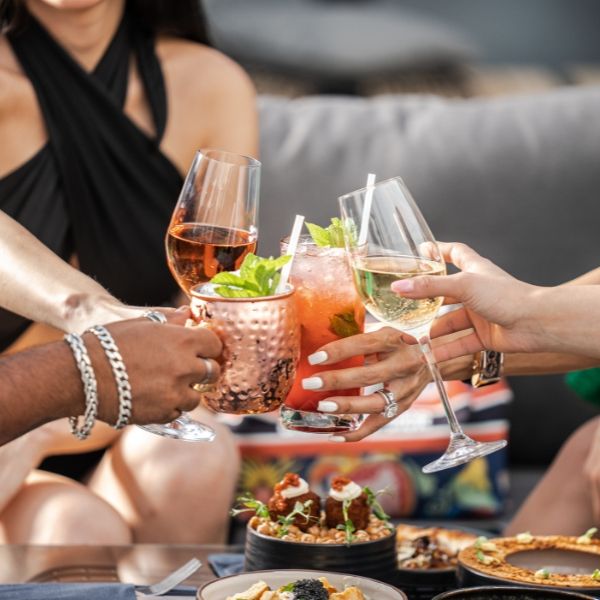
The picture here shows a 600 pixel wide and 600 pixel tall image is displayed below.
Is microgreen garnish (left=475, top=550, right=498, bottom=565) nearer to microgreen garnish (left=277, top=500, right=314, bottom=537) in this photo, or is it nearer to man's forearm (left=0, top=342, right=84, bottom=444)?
microgreen garnish (left=277, top=500, right=314, bottom=537)

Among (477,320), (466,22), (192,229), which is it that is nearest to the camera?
(192,229)

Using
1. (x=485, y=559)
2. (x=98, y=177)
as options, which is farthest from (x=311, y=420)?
(x=98, y=177)

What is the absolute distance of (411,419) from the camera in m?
2.60

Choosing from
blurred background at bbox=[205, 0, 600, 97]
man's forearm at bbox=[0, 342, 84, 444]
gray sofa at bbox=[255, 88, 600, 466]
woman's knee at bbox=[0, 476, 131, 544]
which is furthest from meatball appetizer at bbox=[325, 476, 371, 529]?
blurred background at bbox=[205, 0, 600, 97]

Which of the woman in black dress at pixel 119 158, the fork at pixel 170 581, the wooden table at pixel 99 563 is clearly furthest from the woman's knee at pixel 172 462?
the fork at pixel 170 581

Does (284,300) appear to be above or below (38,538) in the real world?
above

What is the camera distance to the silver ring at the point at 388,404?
1624 mm

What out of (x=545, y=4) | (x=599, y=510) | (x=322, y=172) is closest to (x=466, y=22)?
(x=545, y=4)

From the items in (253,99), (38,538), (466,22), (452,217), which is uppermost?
(466,22)

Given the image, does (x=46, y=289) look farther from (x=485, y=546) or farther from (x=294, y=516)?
(x=485, y=546)

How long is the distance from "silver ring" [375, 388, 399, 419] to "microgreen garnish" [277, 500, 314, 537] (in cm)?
17

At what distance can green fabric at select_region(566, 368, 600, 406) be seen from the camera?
2.23 meters

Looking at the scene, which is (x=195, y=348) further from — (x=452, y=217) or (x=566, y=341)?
(x=452, y=217)

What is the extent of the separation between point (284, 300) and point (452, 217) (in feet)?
5.12
